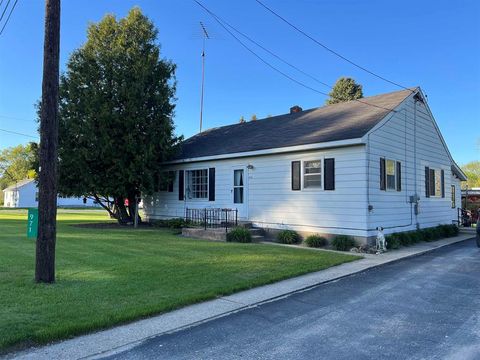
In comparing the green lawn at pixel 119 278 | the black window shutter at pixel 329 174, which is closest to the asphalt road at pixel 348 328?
the green lawn at pixel 119 278

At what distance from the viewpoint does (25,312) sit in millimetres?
5312

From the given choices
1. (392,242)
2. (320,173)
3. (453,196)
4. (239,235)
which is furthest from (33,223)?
(453,196)

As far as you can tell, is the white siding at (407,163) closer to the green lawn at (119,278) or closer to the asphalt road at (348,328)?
the green lawn at (119,278)

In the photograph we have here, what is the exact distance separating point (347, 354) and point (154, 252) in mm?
7169

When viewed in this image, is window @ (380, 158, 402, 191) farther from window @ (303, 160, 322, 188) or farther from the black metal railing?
the black metal railing

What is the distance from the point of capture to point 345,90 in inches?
1606

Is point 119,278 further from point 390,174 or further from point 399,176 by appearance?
point 399,176

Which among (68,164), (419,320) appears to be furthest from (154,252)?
(68,164)

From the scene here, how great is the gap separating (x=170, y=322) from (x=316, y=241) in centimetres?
822

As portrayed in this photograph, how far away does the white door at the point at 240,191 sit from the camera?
51.8ft

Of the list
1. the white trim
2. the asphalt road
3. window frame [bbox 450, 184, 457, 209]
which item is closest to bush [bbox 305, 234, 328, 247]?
the white trim

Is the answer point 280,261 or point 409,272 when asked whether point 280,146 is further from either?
point 409,272

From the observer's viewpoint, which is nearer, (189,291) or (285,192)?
(189,291)

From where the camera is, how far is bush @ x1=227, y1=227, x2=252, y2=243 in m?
13.4
